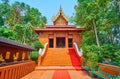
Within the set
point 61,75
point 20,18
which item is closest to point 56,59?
point 61,75

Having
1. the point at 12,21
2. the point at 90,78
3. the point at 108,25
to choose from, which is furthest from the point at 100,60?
the point at 12,21

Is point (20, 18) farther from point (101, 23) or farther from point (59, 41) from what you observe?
point (101, 23)

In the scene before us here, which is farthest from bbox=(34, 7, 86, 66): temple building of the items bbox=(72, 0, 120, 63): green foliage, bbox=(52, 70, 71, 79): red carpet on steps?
bbox=(52, 70, 71, 79): red carpet on steps

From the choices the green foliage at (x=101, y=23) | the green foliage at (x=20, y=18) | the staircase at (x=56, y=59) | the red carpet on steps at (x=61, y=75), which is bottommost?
the red carpet on steps at (x=61, y=75)

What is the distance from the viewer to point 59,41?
3017 centimetres

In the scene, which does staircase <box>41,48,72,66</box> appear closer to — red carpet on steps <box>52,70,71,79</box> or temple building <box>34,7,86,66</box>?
temple building <box>34,7,86,66</box>

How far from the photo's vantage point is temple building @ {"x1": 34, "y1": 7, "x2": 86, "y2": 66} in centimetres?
1762

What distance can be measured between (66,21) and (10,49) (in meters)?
20.4

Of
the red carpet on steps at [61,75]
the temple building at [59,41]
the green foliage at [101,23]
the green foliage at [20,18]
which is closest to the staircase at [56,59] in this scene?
the temple building at [59,41]

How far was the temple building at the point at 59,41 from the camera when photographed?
57.8 ft

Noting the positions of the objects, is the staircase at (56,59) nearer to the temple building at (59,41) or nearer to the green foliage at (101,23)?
the temple building at (59,41)

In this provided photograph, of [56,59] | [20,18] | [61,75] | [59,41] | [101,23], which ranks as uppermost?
[20,18]

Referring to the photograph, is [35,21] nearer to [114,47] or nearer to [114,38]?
[114,38]

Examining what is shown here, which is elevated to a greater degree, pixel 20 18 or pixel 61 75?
pixel 20 18
